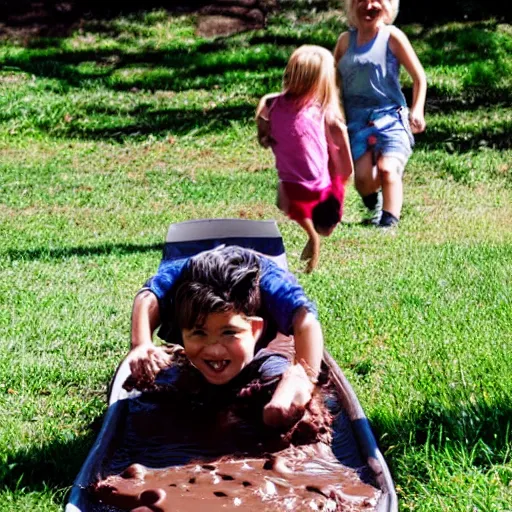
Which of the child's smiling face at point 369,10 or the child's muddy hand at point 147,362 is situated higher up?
the child's smiling face at point 369,10

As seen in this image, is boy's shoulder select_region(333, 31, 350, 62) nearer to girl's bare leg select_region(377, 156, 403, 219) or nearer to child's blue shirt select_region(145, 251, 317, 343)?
girl's bare leg select_region(377, 156, 403, 219)

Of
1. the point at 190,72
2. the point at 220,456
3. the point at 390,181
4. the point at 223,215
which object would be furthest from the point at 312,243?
the point at 190,72

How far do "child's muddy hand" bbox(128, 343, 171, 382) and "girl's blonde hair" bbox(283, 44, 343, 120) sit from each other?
A: 378 cm

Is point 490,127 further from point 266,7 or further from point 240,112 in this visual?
point 266,7

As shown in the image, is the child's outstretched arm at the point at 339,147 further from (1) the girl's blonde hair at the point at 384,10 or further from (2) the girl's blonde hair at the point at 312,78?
(1) the girl's blonde hair at the point at 384,10

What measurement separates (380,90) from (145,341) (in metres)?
4.96

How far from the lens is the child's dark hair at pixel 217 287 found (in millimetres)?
3631

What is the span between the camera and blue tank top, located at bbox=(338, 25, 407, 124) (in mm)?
8273

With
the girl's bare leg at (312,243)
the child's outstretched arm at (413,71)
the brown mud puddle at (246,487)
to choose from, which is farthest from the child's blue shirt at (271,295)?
the child's outstretched arm at (413,71)

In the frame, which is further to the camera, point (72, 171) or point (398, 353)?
point (72, 171)

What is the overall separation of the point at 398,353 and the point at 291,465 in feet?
5.13

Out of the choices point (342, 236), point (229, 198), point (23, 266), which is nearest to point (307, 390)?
point (23, 266)

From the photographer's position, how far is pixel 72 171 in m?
11.4

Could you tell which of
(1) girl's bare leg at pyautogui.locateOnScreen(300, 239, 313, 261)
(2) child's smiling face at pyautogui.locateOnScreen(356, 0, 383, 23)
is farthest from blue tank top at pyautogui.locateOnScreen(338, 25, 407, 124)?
(1) girl's bare leg at pyautogui.locateOnScreen(300, 239, 313, 261)
